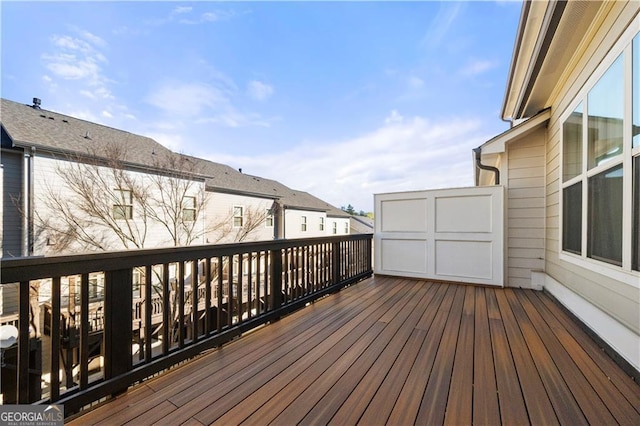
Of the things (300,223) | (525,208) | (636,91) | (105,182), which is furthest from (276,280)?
(300,223)

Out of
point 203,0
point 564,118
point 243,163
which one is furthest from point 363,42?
point 243,163

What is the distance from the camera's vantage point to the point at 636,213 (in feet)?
5.61

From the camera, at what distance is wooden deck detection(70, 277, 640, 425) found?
4.51ft

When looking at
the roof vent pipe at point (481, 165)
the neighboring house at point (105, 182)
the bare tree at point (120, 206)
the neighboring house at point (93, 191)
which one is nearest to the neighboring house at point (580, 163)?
the roof vent pipe at point (481, 165)

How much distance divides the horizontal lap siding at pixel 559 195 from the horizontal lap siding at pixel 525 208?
6.6 inches

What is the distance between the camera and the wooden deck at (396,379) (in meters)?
1.38

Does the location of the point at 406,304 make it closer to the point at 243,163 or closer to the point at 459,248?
the point at 459,248

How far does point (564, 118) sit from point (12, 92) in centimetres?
1297

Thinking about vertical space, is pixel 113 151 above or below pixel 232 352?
above

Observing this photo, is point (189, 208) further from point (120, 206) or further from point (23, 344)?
point (23, 344)

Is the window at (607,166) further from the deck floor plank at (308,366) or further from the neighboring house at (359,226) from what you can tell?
the neighboring house at (359,226)

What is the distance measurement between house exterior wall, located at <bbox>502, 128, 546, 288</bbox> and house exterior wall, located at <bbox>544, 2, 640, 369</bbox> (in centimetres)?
29

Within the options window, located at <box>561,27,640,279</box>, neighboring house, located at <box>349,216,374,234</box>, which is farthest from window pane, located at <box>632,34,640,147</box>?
neighboring house, located at <box>349,216,374,234</box>

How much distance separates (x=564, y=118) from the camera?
3092 mm
